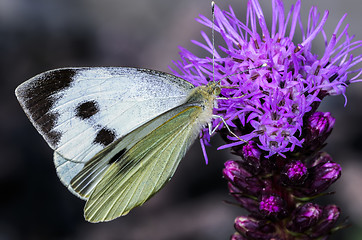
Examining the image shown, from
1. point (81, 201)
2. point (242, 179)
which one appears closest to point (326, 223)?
point (242, 179)

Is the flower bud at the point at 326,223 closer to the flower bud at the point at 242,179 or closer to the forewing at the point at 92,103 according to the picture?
the flower bud at the point at 242,179

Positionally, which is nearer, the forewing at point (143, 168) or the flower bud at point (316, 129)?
the flower bud at point (316, 129)

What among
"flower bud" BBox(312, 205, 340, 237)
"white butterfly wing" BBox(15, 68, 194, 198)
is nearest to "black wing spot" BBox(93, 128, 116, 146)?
"white butterfly wing" BBox(15, 68, 194, 198)

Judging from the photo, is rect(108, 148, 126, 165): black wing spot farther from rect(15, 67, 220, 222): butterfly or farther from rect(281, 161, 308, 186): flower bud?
rect(281, 161, 308, 186): flower bud

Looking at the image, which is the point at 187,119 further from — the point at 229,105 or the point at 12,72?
the point at 12,72

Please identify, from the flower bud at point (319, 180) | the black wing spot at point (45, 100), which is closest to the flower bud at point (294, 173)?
the flower bud at point (319, 180)

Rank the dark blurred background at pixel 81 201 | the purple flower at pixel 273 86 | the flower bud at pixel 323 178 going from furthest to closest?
the dark blurred background at pixel 81 201 → the flower bud at pixel 323 178 → the purple flower at pixel 273 86

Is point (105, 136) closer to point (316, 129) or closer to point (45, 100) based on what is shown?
point (45, 100)
